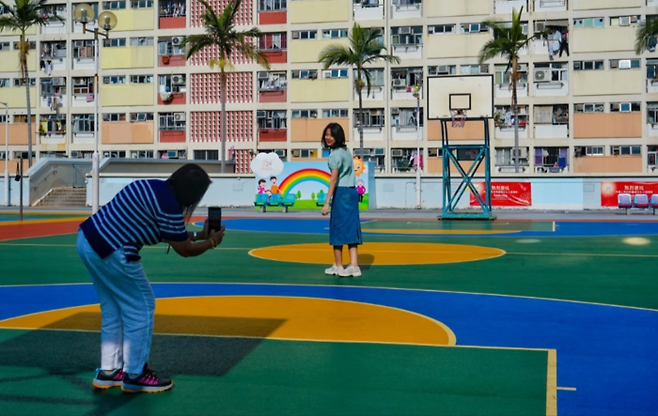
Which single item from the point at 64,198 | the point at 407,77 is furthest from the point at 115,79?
the point at 407,77

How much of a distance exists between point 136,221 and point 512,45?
45.7 meters

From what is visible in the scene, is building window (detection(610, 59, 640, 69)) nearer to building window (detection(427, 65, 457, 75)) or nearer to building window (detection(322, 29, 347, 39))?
building window (detection(427, 65, 457, 75))

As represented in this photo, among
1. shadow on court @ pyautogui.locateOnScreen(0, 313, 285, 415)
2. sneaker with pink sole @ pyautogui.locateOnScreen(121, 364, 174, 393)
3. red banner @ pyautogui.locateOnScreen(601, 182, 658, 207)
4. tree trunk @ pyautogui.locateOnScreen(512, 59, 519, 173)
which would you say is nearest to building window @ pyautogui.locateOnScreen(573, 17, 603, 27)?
tree trunk @ pyautogui.locateOnScreen(512, 59, 519, 173)

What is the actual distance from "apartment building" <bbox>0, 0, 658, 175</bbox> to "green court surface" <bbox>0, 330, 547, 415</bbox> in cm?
4784

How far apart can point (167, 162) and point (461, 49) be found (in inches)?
801

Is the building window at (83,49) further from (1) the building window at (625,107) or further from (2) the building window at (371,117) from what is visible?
(1) the building window at (625,107)

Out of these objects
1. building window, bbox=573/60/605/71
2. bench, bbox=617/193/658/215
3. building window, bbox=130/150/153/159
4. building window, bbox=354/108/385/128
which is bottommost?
bench, bbox=617/193/658/215

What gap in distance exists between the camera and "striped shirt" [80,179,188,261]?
→ 5.50m

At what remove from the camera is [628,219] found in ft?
98.9

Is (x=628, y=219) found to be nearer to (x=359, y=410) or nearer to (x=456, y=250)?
(x=456, y=250)

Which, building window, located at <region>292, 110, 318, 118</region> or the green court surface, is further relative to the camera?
building window, located at <region>292, 110, 318, 118</region>

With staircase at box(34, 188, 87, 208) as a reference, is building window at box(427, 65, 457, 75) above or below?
above

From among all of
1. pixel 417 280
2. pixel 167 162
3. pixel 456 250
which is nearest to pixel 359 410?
pixel 417 280

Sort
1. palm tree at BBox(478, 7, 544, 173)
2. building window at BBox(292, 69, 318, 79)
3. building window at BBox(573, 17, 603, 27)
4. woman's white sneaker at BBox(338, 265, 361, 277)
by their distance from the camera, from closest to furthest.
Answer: woman's white sneaker at BBox(338, 265, 361, 277) → palm tree at BBox(478, 7, 544, 173) → building window at BBox(573, 17, 603, 27) → building window at BBox(292, 69, 318, 79)
